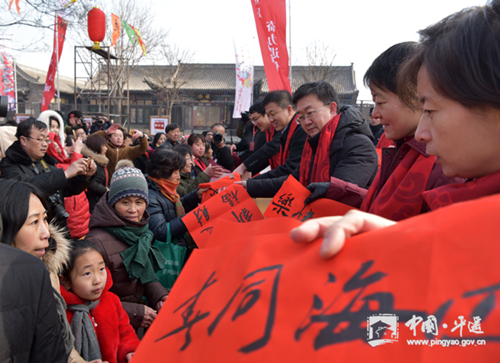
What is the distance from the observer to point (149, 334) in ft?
2.24

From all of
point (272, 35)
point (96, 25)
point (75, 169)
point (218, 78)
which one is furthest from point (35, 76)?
point (75, 169)

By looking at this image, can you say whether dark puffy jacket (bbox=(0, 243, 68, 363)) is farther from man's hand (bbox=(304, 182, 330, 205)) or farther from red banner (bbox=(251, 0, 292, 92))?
red banner (bbox=(251, 0, 292, 92))

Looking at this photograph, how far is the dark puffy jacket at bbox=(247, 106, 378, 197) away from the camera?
6.20 feet

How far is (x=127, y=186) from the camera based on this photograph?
2.44m

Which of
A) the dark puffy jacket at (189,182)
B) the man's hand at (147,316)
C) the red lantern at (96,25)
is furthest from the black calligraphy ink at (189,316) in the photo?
the red lantern at (96,25)

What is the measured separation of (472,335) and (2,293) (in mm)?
1155

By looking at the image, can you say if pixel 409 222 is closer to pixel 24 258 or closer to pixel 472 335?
pixel 472 335

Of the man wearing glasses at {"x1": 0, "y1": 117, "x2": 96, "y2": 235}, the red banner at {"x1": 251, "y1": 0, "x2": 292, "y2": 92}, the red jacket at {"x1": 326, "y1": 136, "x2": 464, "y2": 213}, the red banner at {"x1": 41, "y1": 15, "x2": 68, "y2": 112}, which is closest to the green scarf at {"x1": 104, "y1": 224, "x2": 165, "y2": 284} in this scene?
the man wearing glasses at {"x1": 0, "y1": 117, "x2": 96, "y2": 235}

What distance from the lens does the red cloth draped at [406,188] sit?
3.72 ft

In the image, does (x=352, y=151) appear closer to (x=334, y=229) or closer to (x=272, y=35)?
(x=334, y=229)

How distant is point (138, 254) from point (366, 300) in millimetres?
1960

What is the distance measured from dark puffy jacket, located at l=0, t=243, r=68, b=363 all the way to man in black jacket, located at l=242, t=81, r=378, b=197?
1.37 m

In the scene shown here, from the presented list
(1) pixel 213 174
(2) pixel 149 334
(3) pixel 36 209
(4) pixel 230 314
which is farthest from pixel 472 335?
(1) pixel 213 174

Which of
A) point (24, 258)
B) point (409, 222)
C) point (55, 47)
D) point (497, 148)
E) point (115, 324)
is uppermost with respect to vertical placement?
point (55, 47)
